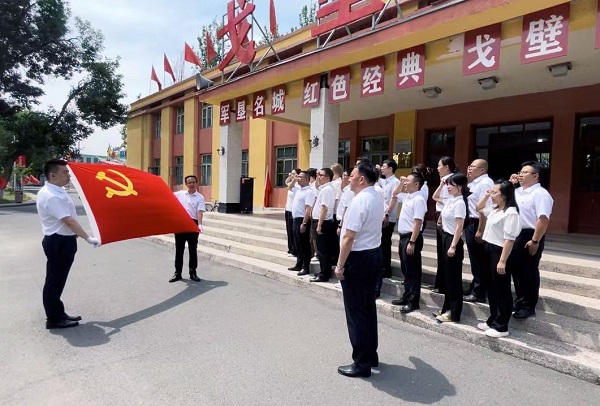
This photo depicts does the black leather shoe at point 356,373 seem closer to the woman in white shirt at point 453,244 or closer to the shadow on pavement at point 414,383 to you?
the shadow on pavement at point 414,383

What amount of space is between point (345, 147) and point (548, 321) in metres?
8.98

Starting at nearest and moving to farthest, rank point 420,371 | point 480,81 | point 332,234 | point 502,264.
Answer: point 420,371 → point 502,264 → point 332,234 → point 480,81

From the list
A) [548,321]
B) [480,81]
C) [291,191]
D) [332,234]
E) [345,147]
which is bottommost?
[548,321]

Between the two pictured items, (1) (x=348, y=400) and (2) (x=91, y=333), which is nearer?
(1) (x=348, y=400)

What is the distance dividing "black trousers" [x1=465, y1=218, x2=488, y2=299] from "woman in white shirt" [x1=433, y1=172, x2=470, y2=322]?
390mm

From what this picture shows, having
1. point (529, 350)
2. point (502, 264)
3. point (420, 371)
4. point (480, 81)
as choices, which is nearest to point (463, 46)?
point (480, 81)

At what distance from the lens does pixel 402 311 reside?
430 centimetres

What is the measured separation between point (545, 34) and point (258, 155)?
36.4ft

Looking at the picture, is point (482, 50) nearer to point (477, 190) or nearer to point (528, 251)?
point (477, 190)

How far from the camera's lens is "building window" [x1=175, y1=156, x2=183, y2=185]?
2051cm

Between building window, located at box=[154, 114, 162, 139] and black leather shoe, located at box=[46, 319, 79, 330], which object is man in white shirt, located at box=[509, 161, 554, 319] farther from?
building window, located at box=[154, 114, 162, 139]

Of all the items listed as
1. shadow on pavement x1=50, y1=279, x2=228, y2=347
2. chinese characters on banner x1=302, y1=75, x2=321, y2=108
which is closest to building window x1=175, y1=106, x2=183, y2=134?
chinese characters on banner x1=302, y1=75, x2=321, y2=108

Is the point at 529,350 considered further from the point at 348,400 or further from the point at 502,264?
the point at 348,400

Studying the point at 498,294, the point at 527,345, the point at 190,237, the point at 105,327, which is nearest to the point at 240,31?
the point at 190,237
